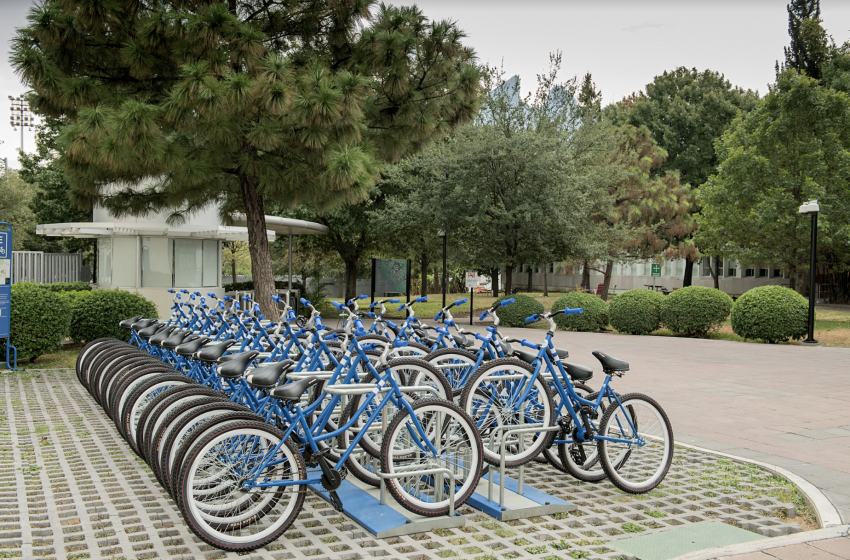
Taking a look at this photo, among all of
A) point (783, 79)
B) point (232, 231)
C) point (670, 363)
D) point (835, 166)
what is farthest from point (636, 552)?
point (783, 79)

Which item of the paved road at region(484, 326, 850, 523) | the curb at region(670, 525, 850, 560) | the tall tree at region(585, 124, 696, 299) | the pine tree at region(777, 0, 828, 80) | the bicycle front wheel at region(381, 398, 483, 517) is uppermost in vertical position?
the pine tree at region(777, 0, 828, 80)

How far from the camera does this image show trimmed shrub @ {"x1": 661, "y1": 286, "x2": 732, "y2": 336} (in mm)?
17469

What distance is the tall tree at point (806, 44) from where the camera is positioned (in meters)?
35.6

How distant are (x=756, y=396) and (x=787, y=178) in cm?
1623

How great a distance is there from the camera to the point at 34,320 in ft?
34.8

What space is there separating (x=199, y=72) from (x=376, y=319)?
4763 mm

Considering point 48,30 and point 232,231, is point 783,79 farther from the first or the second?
point 48,30

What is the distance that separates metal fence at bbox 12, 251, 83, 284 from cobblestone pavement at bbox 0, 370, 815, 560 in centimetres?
1797

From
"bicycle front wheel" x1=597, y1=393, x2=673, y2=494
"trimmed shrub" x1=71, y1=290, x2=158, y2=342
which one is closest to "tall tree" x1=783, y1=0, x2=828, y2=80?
"trimmed shrub" x1=71, y1=290, x2=158, y2=342

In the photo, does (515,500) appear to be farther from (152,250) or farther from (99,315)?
(152,250)

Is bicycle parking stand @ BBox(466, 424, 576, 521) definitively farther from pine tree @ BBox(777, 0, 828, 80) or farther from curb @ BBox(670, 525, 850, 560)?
pine tree @ BBox(777, 0, 828, 80)

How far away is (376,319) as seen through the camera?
613 centimetres

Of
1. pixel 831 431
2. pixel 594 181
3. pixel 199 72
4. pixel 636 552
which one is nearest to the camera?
pixel 636 552

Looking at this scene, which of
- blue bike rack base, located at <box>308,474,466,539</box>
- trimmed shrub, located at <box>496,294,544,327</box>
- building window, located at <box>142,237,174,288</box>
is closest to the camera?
blue bike rack base, located at <box>308,474,466,539</box>
